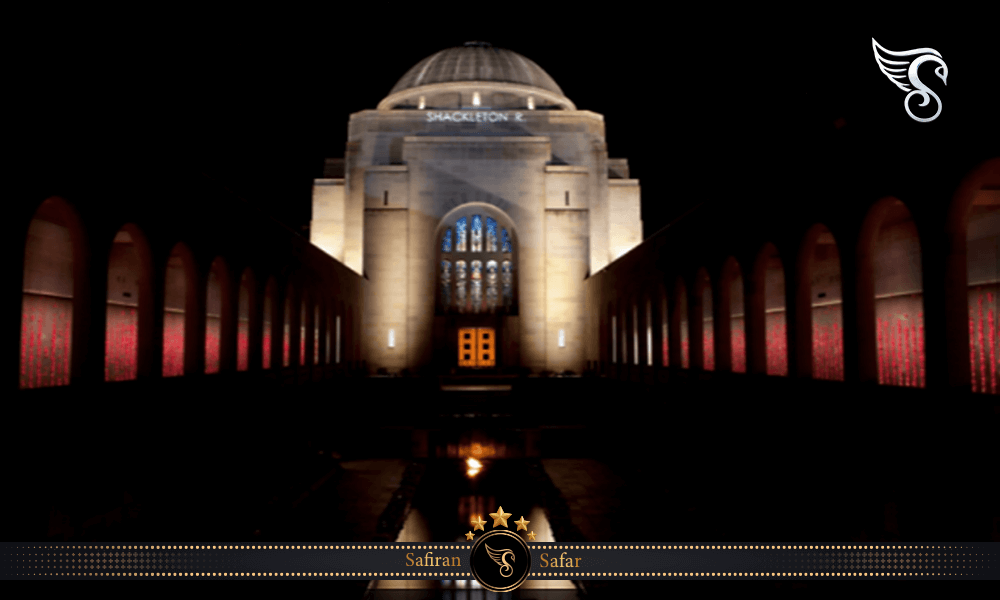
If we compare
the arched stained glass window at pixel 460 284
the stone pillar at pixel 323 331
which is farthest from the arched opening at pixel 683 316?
the arched stained glass window at pixel 460 284

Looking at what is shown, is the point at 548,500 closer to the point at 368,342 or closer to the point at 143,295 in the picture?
the point at 143,295

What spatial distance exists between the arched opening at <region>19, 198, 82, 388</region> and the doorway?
57.5 feet

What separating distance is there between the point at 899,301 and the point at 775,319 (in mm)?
3108

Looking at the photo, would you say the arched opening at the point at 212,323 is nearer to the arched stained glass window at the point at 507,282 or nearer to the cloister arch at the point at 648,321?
the cloister arch at the point at 648,321

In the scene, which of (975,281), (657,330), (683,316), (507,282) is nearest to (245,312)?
(657,330)

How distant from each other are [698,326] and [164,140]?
8826 mm

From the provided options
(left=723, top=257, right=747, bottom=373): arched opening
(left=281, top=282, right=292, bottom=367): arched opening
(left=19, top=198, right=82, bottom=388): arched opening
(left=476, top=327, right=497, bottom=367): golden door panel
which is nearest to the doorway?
(left=476, top=327, right=497, bottom=367): golden door panel

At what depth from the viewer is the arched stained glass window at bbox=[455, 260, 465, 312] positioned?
960 inches

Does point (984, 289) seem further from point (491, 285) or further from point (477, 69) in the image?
point (477, 69)

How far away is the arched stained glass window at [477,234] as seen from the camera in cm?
2447

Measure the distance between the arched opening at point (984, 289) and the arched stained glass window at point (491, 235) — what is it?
1910 centimetres

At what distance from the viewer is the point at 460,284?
24.4 metres

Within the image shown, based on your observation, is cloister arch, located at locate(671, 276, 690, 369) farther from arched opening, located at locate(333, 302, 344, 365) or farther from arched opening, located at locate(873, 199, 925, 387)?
arched opening, located at locate(333, 302, 344, 365)

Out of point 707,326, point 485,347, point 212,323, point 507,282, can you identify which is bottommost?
point 485,347
